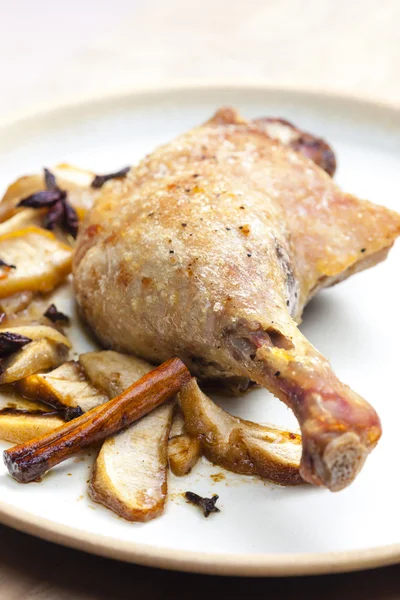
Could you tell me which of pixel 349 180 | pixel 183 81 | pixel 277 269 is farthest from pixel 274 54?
pixel 277 269

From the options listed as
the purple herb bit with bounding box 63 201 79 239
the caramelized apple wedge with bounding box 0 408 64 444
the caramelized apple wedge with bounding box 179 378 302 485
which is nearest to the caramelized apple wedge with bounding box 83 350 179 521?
the caramelized apple wedge with bounding box 179 378 302 485

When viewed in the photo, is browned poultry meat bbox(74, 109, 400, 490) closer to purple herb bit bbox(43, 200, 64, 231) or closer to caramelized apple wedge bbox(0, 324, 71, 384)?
caramelized apple wedge bbox(0, 324, 71, 384)

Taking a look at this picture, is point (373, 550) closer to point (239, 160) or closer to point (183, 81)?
point (239, 160)

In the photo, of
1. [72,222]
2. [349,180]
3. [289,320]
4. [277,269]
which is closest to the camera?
[289,320]

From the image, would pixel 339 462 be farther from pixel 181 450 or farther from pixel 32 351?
pixel 32 351

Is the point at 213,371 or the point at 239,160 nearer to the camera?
the point at 213,371

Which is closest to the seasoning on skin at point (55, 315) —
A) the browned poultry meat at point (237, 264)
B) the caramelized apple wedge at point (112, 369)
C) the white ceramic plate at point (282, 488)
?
the white ceramic plate at point (282, 488)

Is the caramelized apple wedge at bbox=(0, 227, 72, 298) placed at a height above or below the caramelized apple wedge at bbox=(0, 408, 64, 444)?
above
